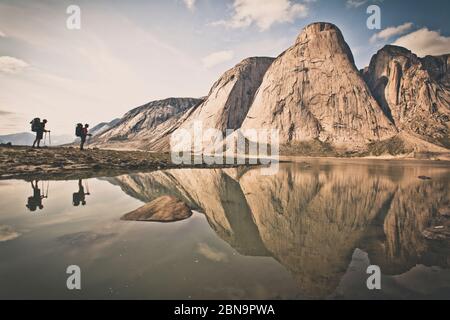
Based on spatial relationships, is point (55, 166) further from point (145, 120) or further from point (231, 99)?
point (145, 120)

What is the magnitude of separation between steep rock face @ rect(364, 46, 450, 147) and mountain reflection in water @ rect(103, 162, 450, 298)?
7125 centimetres

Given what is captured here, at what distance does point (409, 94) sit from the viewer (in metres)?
83.2

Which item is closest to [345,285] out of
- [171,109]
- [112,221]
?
[112,221]

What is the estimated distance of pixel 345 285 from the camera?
5777mm

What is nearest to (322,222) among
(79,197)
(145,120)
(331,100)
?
(79,197)

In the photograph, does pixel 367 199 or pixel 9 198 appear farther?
pixel 367 199

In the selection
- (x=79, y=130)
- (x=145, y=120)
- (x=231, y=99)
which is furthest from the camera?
(x=145, y=120)

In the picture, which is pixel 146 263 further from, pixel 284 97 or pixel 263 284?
pixel 284 97

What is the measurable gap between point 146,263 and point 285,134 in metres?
78.2

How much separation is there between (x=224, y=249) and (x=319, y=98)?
3334 inches

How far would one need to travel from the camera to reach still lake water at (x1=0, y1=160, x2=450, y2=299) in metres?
5.45

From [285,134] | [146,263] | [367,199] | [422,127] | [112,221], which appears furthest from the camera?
[285,134]

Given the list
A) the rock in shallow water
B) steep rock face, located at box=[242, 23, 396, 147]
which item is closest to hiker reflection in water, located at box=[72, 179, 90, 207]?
the rock in shallow water

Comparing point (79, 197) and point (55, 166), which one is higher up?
point (55, 166)
